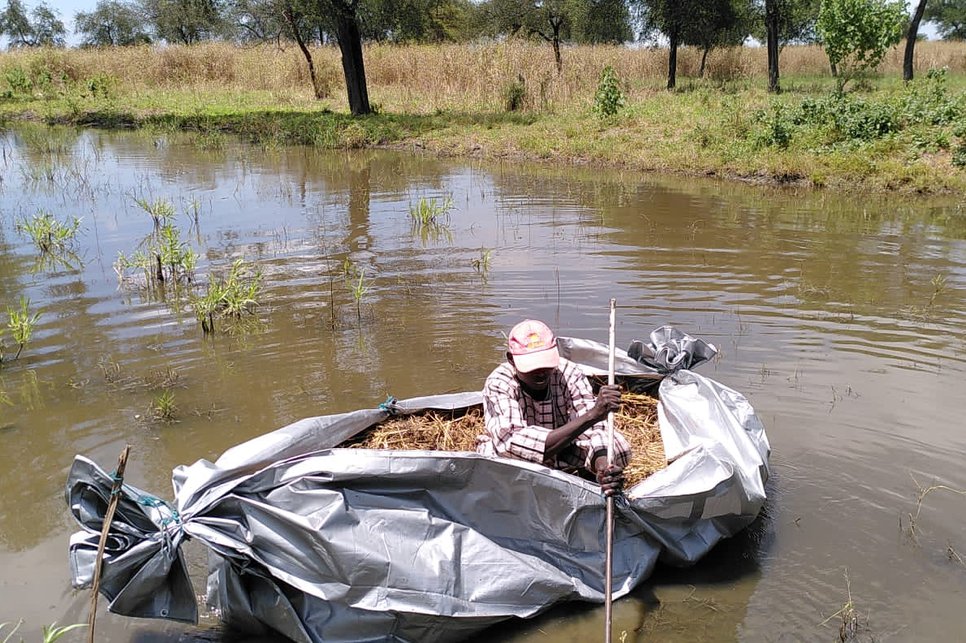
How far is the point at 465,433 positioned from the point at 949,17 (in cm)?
4996

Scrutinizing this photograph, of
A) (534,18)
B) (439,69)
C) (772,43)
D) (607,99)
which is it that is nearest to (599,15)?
(534,18)

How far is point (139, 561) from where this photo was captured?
8.68 feet

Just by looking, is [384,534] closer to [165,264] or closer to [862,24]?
[165,264]

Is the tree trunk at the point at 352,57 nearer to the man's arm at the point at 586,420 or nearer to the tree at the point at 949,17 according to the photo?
the man's arm at the point at 586,420

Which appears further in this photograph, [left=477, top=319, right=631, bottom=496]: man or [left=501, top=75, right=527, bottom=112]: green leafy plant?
[left=501, top=75, right=527, bottom=112]: green leafy plant

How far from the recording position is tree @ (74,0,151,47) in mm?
47562

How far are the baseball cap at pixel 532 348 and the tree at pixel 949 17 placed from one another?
48912 mm

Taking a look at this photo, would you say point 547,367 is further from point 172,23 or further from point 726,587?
point 172,23

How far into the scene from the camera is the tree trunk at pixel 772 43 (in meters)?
20.2

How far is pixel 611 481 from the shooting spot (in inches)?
122

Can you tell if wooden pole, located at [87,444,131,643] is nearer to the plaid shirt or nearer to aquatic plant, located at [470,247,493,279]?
the plaid shirt

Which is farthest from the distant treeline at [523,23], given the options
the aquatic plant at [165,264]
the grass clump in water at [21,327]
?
the grass clump in water at [21,327]

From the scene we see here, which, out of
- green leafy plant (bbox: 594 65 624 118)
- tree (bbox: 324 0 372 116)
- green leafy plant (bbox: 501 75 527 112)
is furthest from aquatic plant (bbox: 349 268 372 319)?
green leafy plant (bbox: 501 75 527 112)

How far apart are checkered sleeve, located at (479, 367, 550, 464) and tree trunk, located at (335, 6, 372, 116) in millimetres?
15647
